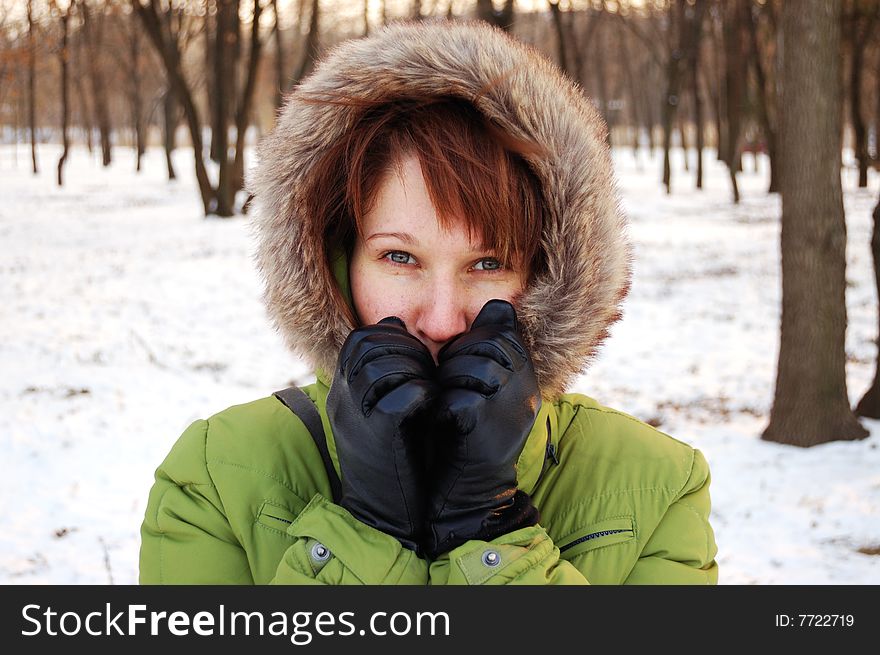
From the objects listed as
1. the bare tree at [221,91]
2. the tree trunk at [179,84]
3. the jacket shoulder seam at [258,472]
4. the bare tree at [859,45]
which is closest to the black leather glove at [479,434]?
the jacket shoulder seam at [258,472]

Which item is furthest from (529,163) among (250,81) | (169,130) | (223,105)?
(169,130)

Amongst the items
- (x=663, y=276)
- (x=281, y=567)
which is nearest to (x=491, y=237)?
(x=281, y=567)

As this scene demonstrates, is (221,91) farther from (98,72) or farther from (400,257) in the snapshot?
(400,257)

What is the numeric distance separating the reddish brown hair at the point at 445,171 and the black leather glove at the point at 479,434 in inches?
10.0

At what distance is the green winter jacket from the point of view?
5.16 feet

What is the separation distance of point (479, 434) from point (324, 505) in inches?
13.2

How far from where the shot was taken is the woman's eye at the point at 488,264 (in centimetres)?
167

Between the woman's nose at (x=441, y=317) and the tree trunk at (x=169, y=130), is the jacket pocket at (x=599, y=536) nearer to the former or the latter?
the woman's nose at (x=441, y=317)

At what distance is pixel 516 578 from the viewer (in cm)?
138

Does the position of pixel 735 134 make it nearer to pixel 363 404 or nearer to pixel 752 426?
pixel 752 426

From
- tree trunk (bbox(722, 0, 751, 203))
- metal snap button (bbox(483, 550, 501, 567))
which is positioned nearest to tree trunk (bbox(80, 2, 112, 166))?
tree trunk (bbox(722, 0, 751, 203))

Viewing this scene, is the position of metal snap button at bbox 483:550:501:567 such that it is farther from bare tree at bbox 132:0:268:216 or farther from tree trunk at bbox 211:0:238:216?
tree trunk at bbox 211:0:238:216

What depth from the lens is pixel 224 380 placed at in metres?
7.40

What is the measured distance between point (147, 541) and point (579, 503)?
870 mm
